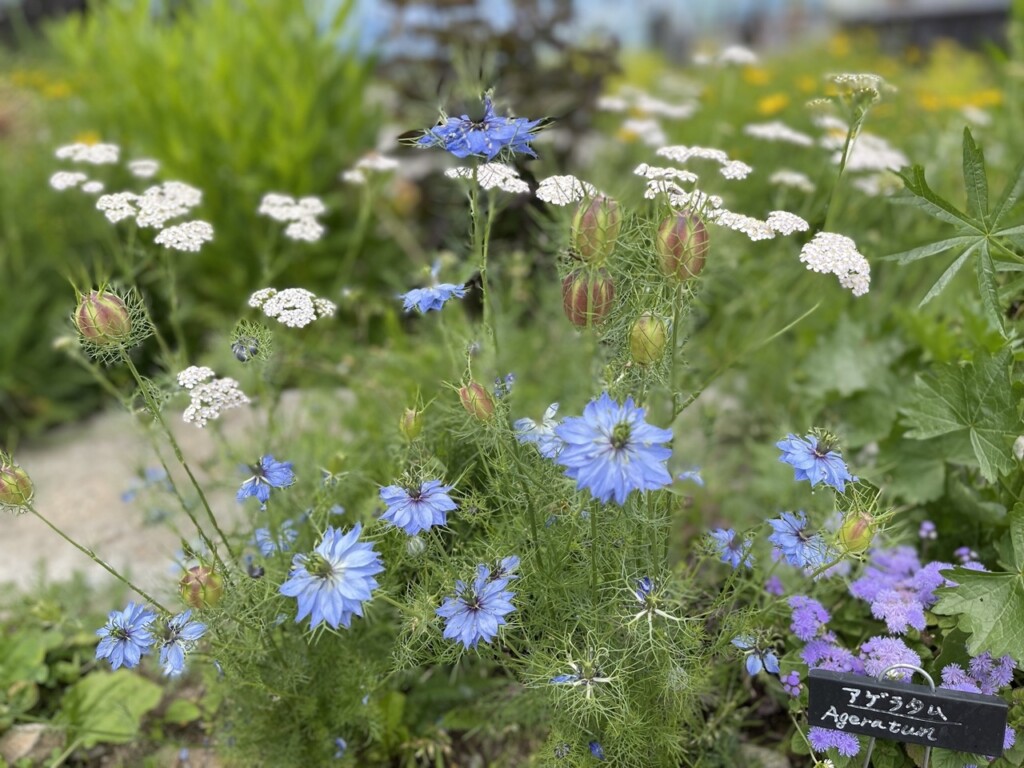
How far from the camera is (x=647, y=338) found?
944 mm

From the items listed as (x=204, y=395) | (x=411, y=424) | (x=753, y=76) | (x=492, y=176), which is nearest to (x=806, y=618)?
(x=411, y=424)

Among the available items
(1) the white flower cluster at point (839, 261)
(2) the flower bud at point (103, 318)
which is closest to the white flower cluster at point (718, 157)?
(1) the white flower cluster at point (839, 261)

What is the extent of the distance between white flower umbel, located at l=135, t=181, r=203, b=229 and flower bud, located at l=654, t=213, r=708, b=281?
0.76 m

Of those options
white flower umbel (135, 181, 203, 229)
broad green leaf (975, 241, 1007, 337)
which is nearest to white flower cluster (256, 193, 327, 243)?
white flower umbel (135, 181, 203, 229)

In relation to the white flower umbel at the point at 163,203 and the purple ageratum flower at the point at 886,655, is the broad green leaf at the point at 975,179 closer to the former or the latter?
the purple ageratum flower at the point at 886,655

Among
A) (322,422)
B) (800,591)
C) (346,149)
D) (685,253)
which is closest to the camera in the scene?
(685,253)

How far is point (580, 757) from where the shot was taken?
111cm

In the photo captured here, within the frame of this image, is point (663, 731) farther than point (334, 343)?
No

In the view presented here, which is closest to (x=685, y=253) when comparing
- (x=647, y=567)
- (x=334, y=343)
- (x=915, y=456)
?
(x=647, y=567)

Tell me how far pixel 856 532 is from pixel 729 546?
0.22 meters

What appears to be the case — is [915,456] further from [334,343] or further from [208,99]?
[208,99]

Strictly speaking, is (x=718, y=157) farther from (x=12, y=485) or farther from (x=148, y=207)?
(x=12, y=485)

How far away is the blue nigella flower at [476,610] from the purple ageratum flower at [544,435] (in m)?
0.17

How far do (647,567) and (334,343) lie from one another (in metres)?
1.60
